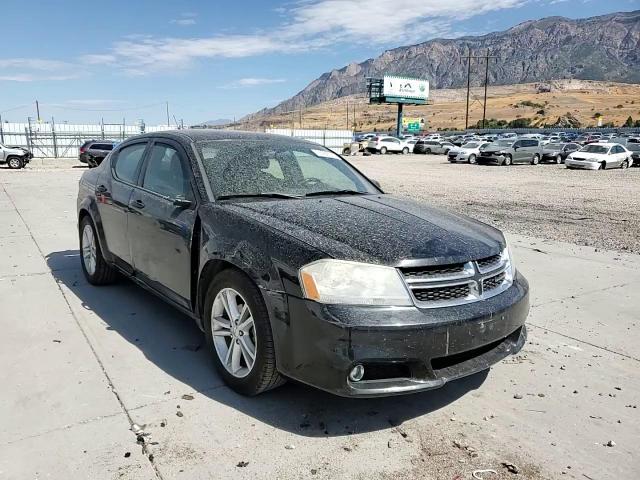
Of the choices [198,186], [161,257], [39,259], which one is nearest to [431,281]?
[198,186]

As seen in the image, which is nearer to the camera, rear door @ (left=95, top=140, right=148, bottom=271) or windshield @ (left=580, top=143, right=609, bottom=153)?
rear door @ (left=95, top=140, right=148, bottom=271)

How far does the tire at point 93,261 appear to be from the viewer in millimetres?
5309

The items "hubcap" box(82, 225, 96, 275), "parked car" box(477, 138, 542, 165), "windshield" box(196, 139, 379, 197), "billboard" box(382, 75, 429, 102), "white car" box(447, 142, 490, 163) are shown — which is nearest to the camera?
"windshield" box(196, 139, 379, 197)

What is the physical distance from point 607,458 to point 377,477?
1232 millimetres

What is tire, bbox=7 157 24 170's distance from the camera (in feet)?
92.4

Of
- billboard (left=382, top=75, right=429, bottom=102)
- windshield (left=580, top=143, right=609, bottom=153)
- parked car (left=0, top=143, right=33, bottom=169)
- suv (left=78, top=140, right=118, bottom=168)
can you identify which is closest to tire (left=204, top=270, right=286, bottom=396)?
parked car (left=0, top=143, right=33, bottom=169)

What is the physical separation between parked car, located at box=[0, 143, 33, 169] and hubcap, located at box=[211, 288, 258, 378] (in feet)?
96.3

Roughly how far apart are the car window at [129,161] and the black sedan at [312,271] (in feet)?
0.77

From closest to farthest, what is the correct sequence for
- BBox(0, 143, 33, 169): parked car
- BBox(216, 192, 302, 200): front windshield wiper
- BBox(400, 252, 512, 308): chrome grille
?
BBox(400, 252, 512, 308): chrome grille, BBox(216, 192, 302, 200): front windshield wiper, BBox(0, 143, 33, 169): parked car

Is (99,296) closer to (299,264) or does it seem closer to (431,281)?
(299,264)

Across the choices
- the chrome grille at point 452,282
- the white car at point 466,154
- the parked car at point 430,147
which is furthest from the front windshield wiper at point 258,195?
the parked car at point 430,147

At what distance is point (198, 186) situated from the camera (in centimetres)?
374

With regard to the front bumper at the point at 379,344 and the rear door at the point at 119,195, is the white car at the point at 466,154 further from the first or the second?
the front bumper at the point at 379,344

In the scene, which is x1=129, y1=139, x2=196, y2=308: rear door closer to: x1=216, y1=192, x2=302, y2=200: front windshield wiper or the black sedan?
the black sedan
